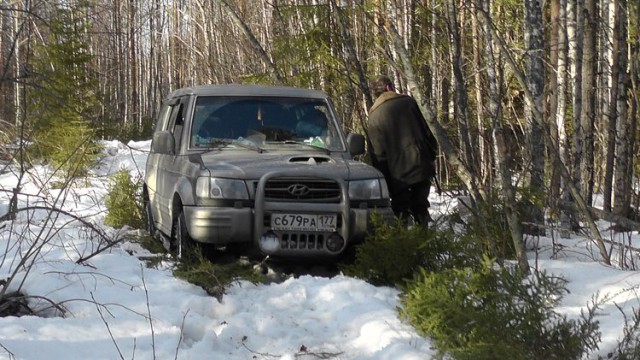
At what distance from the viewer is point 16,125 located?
4.84 metres

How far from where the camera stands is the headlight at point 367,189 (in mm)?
7535

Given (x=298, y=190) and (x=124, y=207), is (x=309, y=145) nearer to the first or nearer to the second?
(x=298, y=190)

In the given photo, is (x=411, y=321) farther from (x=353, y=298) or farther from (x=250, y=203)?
(x=250, y=203)

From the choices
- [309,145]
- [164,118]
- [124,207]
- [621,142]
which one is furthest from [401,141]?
[621,142]

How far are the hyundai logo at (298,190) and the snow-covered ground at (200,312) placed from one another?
0.87 metres

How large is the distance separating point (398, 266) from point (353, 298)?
23.6 inches

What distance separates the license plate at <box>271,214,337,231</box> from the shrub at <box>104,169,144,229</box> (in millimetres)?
3794

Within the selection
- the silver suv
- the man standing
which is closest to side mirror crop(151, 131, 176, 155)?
the silver suv

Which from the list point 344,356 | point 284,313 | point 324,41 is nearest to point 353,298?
point 284,313

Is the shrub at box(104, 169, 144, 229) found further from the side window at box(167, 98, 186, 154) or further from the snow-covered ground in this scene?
the snow-covered ground

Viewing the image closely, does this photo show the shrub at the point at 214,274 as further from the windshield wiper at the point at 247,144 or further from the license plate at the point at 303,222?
the windshield wiper at the point at 247,144

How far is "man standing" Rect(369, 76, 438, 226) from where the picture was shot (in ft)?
29.9

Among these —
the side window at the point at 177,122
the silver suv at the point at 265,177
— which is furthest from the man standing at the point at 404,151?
the side window at the point at 177,122

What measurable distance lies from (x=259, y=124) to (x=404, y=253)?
2.47 meters
